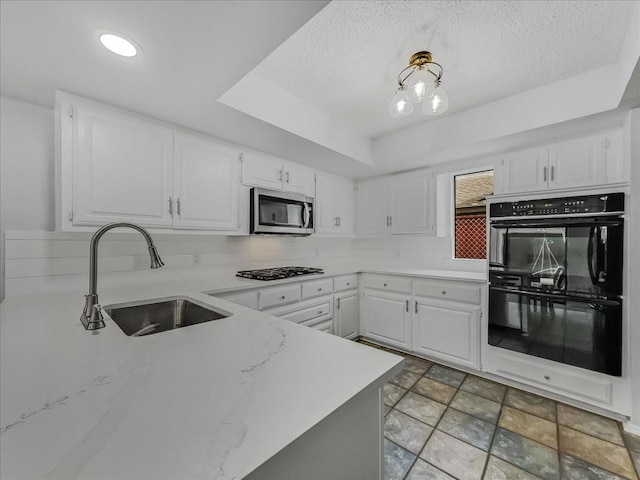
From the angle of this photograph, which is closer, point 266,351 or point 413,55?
point 266,351

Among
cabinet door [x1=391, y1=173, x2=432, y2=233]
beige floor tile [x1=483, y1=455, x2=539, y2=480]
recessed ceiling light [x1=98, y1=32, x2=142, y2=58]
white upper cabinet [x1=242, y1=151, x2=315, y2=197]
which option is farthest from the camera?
cabinet door [x1=391, y1=173, x2=432, y2=233]

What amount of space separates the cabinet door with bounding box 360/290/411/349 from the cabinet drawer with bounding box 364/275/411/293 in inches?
2.6

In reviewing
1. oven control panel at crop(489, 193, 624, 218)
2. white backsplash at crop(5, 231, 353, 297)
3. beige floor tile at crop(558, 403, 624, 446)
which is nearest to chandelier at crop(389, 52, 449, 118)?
oven control panel at crop(489, 193, 624, 218)

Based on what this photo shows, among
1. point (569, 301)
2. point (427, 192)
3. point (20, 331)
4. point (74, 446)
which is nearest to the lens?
point (74, 446)

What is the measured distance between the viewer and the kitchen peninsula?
43cm

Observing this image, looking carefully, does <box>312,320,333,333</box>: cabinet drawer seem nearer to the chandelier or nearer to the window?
the window

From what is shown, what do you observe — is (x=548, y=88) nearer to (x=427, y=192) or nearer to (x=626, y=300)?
(x=427, y=192)

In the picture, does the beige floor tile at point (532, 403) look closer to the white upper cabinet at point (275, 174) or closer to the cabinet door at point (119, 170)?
the white upper cabinet at point (275, 174)

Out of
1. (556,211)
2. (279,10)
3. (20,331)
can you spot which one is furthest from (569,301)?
(20,331)

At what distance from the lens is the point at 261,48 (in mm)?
1313

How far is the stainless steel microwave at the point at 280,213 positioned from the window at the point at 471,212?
1685 mm

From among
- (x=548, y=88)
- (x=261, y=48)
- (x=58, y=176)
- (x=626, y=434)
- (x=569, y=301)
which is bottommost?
(x=626, y=434)

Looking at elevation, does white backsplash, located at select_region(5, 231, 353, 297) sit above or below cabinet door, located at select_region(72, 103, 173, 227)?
below

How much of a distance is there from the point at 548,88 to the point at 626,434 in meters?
2.38
